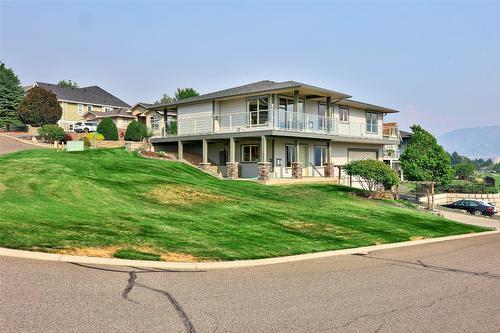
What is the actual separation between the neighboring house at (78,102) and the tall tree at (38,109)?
945 cm

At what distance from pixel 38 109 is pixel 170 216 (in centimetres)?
4567

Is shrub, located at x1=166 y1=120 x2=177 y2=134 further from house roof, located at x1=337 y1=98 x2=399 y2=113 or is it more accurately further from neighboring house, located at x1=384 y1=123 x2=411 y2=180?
neighboring house, located at x1=384 y1=123 x2=411 y2=180

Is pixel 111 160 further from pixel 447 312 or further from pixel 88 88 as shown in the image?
pixel 88 88

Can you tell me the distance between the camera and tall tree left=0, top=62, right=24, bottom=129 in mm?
56844

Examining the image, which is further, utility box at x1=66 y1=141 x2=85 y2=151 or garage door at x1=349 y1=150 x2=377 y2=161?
garage door at x1=349 y1=150 x2=377 y2=161

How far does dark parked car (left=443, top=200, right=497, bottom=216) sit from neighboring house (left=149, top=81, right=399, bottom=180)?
9.34 metres

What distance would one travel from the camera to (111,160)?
2709 cm

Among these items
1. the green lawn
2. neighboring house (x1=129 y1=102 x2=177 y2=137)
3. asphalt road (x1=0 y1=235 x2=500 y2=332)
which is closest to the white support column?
the green lawn

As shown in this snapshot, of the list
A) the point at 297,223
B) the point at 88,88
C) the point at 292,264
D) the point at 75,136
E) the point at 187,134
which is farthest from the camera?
the point at 88,88

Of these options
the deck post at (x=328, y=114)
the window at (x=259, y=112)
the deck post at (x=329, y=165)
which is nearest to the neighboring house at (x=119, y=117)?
the window at (x=259, y=112)

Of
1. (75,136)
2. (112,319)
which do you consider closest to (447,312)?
(112,319)

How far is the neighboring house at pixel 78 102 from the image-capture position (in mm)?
68750

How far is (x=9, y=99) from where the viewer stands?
59.0 metres

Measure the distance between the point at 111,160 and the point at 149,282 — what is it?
20252 millimetres
